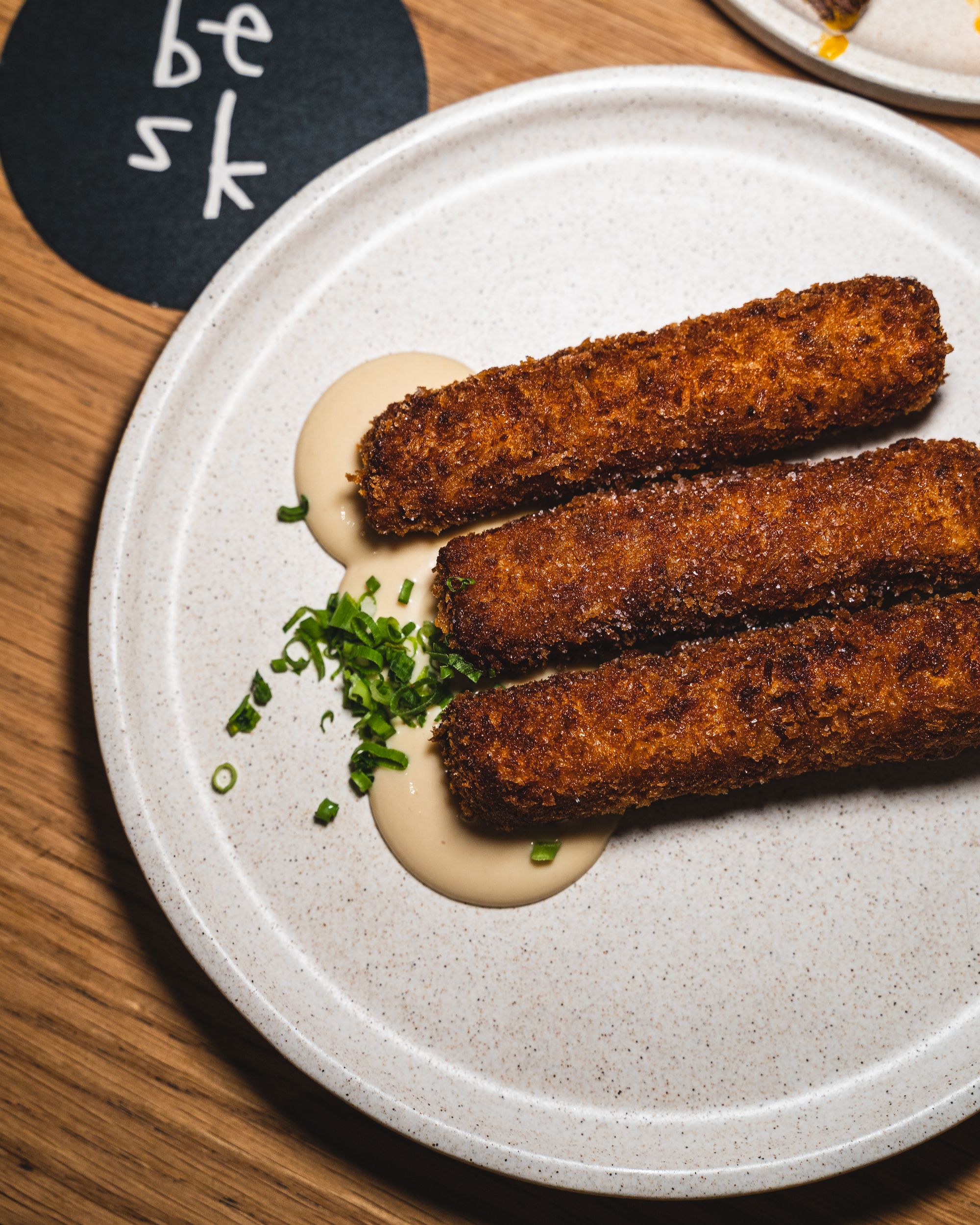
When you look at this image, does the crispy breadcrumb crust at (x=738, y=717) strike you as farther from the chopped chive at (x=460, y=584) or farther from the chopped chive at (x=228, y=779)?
the chopped chive at (x=228, y=779)

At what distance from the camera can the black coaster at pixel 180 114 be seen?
9.36 feet

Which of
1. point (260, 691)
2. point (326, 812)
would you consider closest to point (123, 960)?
point (326, 812)

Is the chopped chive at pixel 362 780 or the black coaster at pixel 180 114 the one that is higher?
the black coaster at pixel 180 114

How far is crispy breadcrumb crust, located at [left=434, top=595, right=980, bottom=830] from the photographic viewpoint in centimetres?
215

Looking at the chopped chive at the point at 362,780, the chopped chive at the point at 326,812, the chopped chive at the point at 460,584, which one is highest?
the chopped chive at the point at 460,584

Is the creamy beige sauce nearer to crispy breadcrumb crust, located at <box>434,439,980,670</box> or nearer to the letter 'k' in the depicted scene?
crispy breadcrumb crust, located at <box>434,439,980,670</box>

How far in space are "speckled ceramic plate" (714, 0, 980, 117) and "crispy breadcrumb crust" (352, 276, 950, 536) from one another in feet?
2.61

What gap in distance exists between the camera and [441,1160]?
251 cm

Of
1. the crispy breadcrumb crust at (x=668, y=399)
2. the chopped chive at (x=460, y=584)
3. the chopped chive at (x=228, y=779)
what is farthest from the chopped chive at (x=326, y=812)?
the crispy breadcrumb crust at (x=668, y=399)

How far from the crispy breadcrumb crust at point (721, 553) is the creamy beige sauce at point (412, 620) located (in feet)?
0.90

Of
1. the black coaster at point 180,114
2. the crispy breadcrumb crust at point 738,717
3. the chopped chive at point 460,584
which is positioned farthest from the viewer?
the black coaster at point 180,114

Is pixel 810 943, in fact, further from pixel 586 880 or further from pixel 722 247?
pixel 722 247

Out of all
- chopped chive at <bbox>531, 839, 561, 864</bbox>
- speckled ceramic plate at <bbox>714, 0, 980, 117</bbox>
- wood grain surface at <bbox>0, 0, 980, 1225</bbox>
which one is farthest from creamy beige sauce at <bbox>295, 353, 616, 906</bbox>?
speckled ceramic plate at <bbox>714, 0, 980, 117</bbox>

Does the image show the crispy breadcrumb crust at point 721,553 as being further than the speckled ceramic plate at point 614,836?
No
